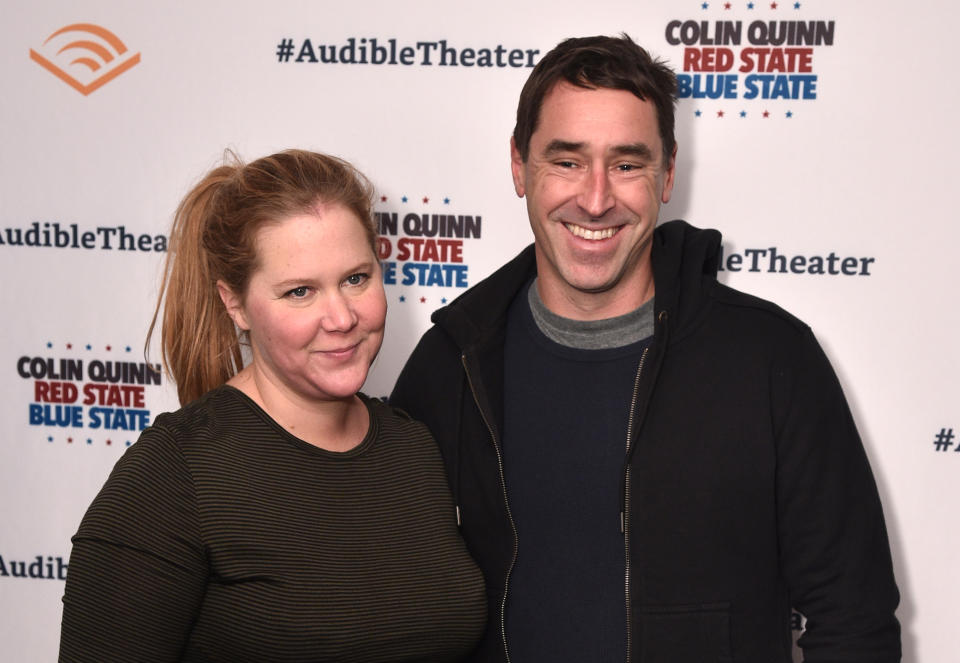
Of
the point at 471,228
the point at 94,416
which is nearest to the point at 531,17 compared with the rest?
the point at 471,228

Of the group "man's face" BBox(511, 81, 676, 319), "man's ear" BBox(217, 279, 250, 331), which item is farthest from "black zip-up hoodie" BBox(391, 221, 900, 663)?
"man's ear" BBox(217, 279, 250, 331)

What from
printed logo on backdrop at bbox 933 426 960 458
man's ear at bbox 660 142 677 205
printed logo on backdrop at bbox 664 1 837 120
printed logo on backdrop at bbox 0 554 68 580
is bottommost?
printed logo on backdrop at bbox 0 554 68 580

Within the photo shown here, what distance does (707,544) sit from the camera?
1.52 meters

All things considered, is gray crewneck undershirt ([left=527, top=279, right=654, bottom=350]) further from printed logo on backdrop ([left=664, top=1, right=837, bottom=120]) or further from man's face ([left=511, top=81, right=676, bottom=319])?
printed logo on backdrop ([left=664, top=1, right=837, bottom=120])

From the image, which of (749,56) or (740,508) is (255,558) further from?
(749,56)

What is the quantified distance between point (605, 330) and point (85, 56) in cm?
153

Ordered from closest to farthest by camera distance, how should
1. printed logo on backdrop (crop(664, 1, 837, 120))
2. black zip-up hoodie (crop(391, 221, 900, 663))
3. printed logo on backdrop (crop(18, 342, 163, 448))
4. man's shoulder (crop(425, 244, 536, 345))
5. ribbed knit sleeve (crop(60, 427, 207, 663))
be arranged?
1. ribbed knit sleeve (crop(60, 427, 207, 663))
2. black zip-up hoodie (crop(391, 221, 900, 663))
3. man's shoulder (crop(425, 244, 536, 345))
4. printed logo on backdrop (crop(664, 1, 837, 120))
5. printed logo on backdrop (crop(18, 342, 163, 448))

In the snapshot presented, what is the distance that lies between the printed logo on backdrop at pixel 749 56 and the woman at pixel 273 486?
96cm

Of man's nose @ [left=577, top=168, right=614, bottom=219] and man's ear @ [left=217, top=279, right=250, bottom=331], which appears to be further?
man's nose @ [left=577, top=168, right=614, bottom=219]

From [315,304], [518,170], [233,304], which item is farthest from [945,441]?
[233,304]

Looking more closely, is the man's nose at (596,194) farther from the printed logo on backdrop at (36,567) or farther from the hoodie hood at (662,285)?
the printed logo on backdrop at (36,567)

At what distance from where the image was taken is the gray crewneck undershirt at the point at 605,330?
1.60 m

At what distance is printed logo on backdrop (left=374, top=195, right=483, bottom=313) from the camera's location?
2186 mm

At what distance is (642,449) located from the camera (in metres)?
1.52
